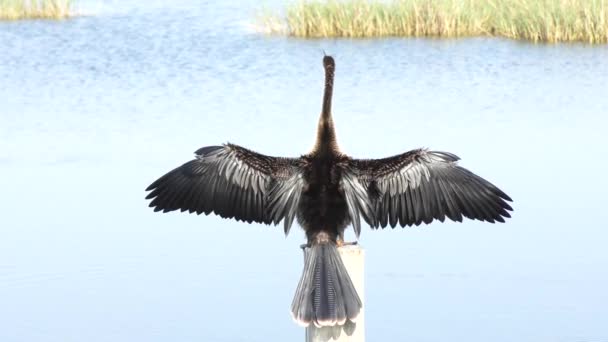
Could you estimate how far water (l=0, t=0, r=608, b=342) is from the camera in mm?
7453

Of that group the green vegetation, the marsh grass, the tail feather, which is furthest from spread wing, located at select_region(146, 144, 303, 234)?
the marsh grass

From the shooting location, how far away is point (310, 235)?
5723 mm

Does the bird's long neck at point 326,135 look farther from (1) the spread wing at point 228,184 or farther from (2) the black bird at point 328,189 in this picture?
(1) the spread wing at point 228,184

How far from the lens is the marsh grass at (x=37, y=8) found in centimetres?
2092

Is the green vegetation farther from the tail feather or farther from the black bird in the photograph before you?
the tail feather

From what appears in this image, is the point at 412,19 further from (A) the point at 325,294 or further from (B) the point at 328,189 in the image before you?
(A) the point at 325,294

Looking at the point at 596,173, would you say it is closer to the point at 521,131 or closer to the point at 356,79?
the point at 521,131

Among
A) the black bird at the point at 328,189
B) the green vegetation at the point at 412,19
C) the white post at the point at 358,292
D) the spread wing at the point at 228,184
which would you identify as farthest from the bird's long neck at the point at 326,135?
the green vegetation at the point at 412,19

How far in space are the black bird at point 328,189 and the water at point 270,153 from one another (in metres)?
1.12

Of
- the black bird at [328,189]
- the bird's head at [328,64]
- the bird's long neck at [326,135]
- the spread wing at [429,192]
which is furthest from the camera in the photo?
the bird's head at [328,64]

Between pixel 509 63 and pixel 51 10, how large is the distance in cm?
849

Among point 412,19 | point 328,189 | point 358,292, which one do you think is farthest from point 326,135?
point 412,19

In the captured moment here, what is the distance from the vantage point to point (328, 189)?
19.2 feet

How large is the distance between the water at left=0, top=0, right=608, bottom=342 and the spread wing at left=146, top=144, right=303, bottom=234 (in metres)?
1.07
